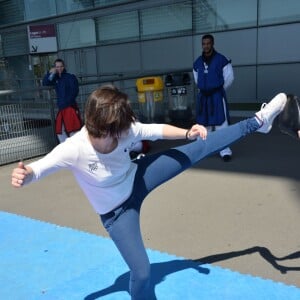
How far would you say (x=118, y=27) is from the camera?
15094 mm

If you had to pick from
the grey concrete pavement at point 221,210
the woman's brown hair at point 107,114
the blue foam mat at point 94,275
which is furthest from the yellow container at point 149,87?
the woman's brown hair at point 107,114

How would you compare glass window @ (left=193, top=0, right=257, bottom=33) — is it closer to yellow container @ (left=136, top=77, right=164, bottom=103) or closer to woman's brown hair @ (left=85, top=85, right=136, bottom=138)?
yellow container @ (left=136, top=77, right=164, bottom=103)

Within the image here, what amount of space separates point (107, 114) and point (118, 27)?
13.2 metres

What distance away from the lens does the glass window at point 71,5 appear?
50.2 feet

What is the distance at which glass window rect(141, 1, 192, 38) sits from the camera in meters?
13.4

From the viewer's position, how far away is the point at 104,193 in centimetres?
275

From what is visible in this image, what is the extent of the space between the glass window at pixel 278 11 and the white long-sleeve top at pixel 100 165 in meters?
9.81

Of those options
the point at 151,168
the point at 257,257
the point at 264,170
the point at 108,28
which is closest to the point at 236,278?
the point at 257,257

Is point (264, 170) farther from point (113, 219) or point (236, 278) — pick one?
point (113, 219)

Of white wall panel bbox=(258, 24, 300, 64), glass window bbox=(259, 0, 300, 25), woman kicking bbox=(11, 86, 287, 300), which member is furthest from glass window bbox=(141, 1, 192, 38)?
woman kicking bbox=(11, 86, 287, 300)

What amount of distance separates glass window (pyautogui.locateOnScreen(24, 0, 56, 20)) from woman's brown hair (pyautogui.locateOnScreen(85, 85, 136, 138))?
1502cm

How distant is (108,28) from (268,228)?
12.5 m

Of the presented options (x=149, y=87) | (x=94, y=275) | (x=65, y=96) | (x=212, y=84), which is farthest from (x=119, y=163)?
A: (x=149, y=87)

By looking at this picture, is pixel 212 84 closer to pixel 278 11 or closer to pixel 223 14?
pixel 278 11
